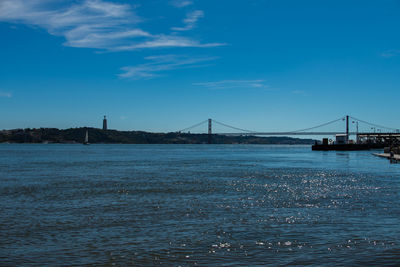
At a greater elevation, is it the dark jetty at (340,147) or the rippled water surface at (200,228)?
the dark jetty at (340,147)

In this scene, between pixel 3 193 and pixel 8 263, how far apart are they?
14.6 meters

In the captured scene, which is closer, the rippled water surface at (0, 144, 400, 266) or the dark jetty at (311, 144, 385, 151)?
the rippled water surface at (0, 144, 400, 266)

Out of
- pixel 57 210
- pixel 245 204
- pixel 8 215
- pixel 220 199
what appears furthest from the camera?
pixel 220 199

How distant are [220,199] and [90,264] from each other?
37.4 feet

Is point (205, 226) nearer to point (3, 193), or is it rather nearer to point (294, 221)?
point (294, 221)

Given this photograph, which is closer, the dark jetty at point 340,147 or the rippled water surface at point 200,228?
the rippled water surface at point 200,228

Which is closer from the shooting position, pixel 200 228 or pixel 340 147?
pixel 200 228

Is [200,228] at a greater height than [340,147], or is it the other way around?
[340,147]

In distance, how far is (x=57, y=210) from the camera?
1698cm

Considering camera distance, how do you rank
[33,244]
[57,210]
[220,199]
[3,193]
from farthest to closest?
[3,193]
[220,199]
[57,210]
[33,244]

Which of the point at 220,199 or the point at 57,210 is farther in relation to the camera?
the point at 220,199

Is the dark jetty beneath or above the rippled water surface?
above

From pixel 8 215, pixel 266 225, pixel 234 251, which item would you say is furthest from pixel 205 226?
pixel 8 215

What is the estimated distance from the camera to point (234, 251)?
10641mm
